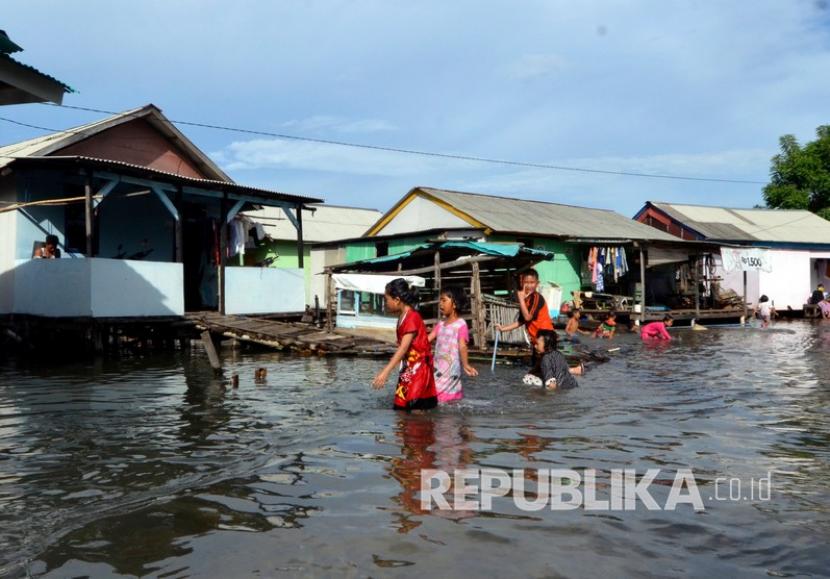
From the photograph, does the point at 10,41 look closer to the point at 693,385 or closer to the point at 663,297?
the point at 693,385

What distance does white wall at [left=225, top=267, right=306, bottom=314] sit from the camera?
691 inches

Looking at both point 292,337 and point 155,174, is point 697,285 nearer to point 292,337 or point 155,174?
point 292,337

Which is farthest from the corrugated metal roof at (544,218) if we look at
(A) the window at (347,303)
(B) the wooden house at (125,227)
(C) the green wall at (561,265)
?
(B) the wooden house at (125,227)

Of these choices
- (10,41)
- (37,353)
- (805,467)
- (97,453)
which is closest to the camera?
(805,467)

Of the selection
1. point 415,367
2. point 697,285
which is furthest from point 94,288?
point 697,285

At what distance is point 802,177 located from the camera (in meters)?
41.2

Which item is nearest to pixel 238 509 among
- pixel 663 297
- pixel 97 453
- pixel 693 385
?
pixel 97 453

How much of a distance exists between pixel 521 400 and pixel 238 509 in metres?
4.87

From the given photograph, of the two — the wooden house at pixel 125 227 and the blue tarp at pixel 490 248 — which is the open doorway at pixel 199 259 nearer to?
the wooden house at pixel 125 227

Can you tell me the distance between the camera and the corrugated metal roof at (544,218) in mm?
25578

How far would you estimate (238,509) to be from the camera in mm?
4270

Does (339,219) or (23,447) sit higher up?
(339,219)

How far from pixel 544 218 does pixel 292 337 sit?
16.6 metres

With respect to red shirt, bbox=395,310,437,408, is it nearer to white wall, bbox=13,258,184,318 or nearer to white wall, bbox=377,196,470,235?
white wall, bbox=13,258,184,318
